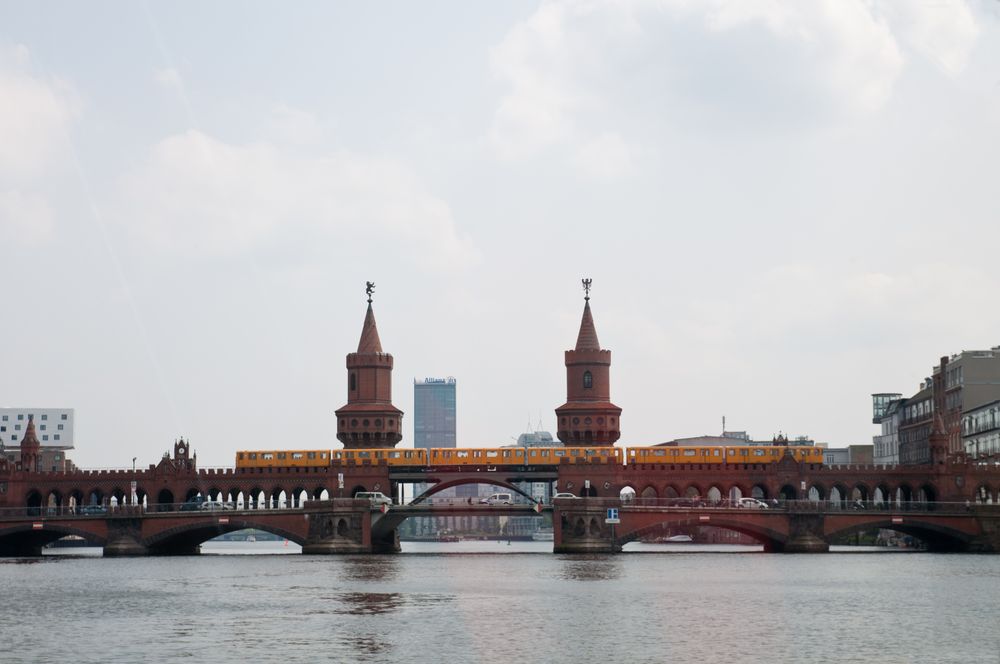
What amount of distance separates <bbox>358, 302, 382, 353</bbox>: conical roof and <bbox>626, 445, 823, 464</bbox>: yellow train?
36756mm

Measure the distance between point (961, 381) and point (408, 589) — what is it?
10514 cm

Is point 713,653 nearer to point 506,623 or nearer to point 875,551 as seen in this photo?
point 506,623

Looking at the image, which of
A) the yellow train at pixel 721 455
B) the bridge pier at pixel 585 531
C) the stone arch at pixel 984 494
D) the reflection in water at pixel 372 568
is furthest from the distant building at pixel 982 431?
the reflection in water at pixel 372 568

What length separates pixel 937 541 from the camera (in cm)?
14825

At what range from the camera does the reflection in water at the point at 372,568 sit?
108 metres

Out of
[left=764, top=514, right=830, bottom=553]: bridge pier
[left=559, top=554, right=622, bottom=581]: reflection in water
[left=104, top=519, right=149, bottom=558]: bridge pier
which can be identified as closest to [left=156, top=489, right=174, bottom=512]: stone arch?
[left=104, top=519, right=149, bottom=558]: bridge pier

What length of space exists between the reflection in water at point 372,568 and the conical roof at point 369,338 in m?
39.3

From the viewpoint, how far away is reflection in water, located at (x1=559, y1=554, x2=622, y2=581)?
105m

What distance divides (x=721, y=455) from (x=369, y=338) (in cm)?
4746

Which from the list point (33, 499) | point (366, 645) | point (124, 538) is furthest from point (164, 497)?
point (366, 645)

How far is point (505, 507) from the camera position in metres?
146

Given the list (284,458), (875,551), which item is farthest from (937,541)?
(284,458)

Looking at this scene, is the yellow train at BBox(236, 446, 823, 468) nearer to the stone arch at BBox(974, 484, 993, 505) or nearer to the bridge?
the bridge

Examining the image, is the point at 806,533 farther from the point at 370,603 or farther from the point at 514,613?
the point at 514,613
